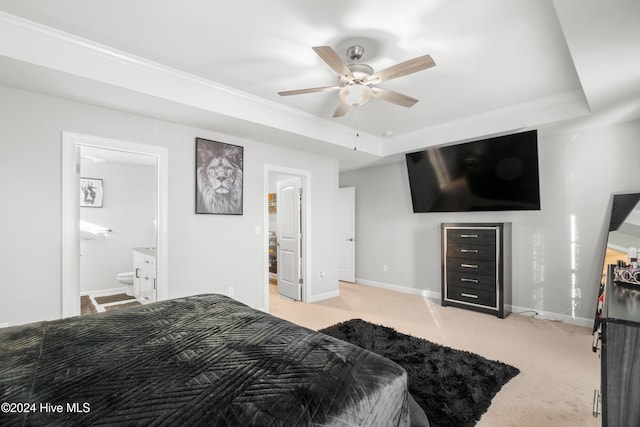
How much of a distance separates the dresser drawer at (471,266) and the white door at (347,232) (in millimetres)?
2161

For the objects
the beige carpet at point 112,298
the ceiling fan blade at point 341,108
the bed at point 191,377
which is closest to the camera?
the bed at point 191,377

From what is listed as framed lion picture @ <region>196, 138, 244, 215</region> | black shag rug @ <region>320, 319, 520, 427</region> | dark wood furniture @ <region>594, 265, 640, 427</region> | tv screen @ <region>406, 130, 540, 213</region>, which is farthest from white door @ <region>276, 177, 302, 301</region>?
dark wood furniture @ <region>594, 265, 640, 427</region>

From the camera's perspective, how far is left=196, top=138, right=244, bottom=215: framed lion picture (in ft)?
11.8

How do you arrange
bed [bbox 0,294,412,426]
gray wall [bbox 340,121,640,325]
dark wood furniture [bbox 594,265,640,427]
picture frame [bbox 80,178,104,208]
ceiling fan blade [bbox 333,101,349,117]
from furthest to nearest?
picture frame [bbox 80,178,104,208], gray wall [bbox 340,121,640,325], ceiling fan blade [bbox 333,101,349,117], dark wood furniture [bbox 594,265,640,427], bed [bbox 0,294,412,426]

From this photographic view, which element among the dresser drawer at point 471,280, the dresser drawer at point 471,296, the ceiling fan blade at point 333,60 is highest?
the ceiling fan blade at point 333,60

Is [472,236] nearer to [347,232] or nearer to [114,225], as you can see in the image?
[347,232]

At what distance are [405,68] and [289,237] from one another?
3.43 meters

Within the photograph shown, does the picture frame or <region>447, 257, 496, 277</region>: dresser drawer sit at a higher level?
the picture frame

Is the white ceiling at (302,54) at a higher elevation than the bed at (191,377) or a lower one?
higher

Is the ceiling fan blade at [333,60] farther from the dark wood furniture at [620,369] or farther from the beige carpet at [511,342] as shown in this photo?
the beige carpet at [511,342]

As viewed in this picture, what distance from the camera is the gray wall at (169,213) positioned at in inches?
101

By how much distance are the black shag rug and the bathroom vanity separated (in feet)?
8.01

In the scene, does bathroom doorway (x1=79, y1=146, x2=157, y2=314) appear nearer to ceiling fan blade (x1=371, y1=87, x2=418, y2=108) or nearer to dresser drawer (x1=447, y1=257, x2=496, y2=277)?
ceiling fan blade (x1=371, y1=87, x2=418, y2=108)

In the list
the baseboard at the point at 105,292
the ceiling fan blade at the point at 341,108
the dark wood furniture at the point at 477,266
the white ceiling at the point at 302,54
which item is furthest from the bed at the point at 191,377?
the baseboard at the point at 105,292
